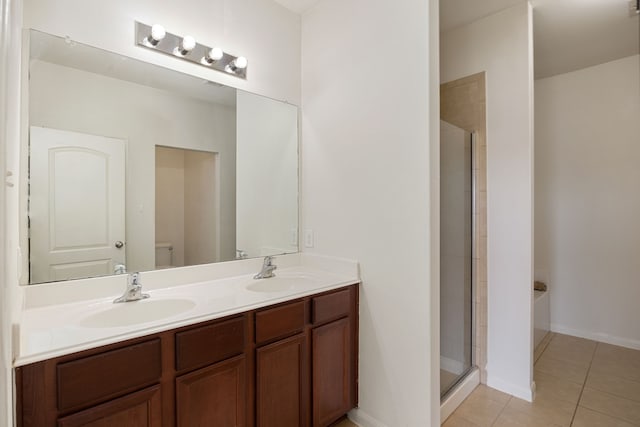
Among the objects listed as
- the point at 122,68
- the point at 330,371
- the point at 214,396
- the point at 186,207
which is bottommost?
the point at 330,371

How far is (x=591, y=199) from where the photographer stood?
321 centimetres

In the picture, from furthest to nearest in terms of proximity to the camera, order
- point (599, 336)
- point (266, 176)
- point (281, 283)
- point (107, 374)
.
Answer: point (599, 336) → point (266, 176) → point (281, 283) → point (107, 374)

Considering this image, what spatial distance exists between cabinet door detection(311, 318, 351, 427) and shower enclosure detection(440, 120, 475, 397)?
64 centimetres

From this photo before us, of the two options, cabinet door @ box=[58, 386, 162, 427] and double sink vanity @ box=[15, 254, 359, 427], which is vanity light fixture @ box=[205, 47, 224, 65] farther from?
cabinet door @ box=[58, 386, 162, 427]

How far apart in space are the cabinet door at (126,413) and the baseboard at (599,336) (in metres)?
3.88

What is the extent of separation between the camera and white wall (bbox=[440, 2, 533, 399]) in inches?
87.4

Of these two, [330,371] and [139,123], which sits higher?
[139,123]

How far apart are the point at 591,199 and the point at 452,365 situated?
2390mm

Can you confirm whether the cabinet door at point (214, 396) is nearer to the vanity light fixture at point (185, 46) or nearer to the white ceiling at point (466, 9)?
the vanity light fixture at point (185, 46)

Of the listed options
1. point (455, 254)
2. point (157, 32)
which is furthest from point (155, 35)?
point (455, 254)

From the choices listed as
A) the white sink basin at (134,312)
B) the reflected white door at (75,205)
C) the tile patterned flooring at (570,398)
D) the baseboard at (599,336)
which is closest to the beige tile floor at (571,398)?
the tile patterned flooring at (570,398)

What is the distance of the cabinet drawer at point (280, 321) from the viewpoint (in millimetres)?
1479

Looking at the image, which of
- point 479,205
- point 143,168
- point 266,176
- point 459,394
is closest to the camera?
point 143,168

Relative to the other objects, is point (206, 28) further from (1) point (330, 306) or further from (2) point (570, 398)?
(2) point (570, 398)
